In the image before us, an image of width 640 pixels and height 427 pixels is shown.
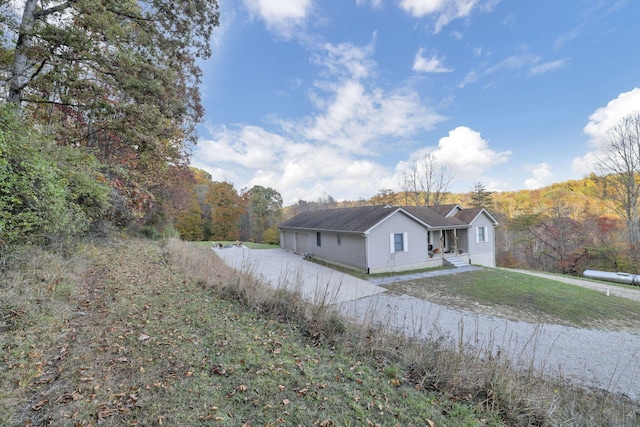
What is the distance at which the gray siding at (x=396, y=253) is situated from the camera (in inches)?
521

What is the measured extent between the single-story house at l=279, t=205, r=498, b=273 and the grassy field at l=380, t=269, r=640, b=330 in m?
2.40

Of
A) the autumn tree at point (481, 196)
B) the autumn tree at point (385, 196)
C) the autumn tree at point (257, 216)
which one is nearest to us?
the autumn tree at point (481, 196)

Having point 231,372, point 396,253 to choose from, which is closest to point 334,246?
point 396,253

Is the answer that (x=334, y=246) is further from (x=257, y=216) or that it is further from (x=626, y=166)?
(x=626, y=166)

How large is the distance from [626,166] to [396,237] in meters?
19.6

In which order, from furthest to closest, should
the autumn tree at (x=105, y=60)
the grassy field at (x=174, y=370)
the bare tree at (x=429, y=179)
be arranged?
the bare tree at (x=429, y=179), the autumn tree at (x=105, y=60), the grassy field at (x=174, y=370)

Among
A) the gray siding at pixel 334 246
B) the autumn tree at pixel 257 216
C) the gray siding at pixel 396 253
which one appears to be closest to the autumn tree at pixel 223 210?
the autumn tree at pixel 257 216

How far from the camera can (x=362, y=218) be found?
14805mm

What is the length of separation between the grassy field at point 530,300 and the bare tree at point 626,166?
13851 millimetres

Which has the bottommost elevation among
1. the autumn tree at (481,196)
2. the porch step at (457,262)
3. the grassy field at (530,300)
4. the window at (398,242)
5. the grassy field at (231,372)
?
the grassy field at (530,300)

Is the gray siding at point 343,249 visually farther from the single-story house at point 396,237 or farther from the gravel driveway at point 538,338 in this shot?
the gravel driveway at point 538,338

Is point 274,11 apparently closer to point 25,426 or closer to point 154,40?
point 154,40

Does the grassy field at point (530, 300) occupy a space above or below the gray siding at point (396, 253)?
below

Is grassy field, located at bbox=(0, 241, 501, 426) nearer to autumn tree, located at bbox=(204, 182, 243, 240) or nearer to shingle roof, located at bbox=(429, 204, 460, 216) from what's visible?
shingle roof, located at bbox=(429, 204, 460, 216)
